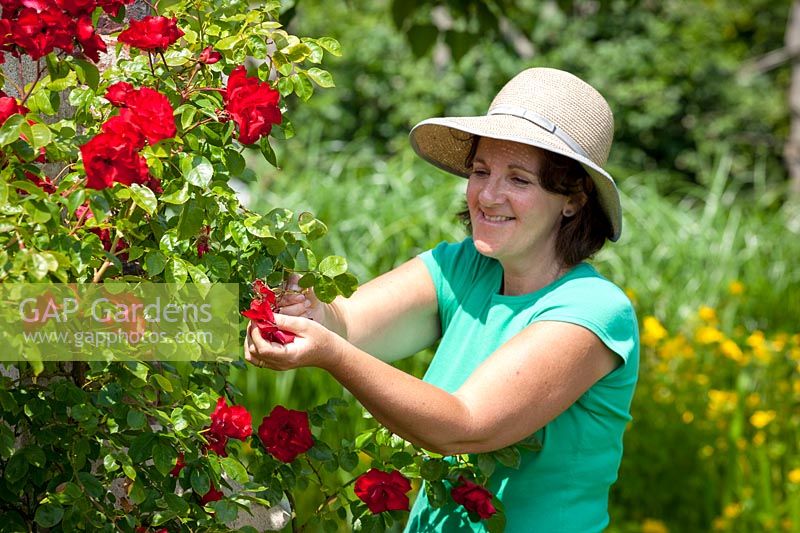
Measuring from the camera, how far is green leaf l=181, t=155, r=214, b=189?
138 centimetres

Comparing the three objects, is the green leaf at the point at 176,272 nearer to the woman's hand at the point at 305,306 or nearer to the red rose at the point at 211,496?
the woman's hand at the point at 305,306

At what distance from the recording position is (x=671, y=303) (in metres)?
4.64

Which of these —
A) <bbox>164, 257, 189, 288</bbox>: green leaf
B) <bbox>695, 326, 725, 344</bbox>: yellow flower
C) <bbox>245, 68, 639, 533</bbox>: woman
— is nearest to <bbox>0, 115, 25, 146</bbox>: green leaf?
<bbox>164, 257, 189, 288</bbox>: green leaf

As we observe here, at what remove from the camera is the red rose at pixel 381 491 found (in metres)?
1.68

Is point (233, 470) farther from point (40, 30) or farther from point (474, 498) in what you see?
point (40, 30)

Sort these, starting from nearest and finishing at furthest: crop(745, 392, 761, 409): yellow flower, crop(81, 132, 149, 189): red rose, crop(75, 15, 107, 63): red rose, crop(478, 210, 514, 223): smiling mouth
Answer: crop(81, 132, 149, 189): red rose < crop(75, 15, 107, 63): red rose < crop(478, 210, 514, 223): smiling mouth < crop(745, 392, 761, 409): yellow flower

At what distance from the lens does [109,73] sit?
1.51m

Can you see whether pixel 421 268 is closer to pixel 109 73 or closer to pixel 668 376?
pixel 109 73

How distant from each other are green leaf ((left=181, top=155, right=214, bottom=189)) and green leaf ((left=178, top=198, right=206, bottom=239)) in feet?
0.09

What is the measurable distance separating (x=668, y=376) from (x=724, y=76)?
5536mm

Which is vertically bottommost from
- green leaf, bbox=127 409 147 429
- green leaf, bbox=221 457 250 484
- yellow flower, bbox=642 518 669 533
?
yellow flower, bbox=642 518 669 533

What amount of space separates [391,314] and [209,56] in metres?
0.71

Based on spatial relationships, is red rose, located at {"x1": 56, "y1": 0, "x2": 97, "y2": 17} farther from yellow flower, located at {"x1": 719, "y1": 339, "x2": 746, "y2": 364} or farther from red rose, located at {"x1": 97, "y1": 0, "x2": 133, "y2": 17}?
yellow flower, located at {"x1": 719, "y1": 339, "x2": 746, "y2": 364}

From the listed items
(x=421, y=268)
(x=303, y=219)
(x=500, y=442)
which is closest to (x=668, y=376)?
(x=421, y=268)
